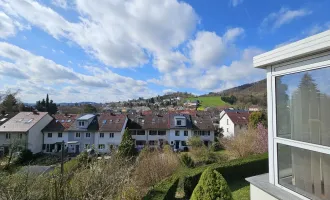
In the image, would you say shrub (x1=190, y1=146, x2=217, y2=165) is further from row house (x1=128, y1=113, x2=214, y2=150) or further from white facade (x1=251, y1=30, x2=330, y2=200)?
white facade (x1=251, y1=30, x2=330, y2=200)

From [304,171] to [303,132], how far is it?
58 centimetres

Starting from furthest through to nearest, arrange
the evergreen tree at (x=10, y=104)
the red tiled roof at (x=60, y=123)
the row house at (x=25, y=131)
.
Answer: the evergreen tree at (x=10, y=104)
the red tiled roof at (x=60, y=123)
the row house at (x=25, y=131)

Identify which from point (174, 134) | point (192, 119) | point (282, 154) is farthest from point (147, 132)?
point (282, 154)

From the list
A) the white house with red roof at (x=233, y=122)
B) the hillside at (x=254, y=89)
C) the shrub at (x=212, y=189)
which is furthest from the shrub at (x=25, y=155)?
the white house with red roof at (x=233, y=122)

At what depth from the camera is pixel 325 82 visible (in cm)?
244

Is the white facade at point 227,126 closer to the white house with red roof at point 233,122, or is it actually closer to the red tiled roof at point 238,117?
the white house with red roof at point 233,122

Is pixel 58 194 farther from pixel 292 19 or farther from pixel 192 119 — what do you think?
pixel 192 119

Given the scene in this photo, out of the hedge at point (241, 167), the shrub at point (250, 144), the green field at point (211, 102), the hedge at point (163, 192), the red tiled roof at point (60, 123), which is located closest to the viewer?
the hedge at point (163, 192)

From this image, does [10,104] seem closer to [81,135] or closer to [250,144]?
[81,135]

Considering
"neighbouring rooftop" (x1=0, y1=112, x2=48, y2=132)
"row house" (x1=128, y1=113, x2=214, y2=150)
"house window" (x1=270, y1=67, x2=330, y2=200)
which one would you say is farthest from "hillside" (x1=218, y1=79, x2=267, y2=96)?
"neighbouring rooftop" (x1=0, y1=112, x2=48, y2=132)

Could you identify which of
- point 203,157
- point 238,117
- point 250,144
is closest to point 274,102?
point 250,144

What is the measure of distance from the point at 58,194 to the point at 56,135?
26712 millimetres

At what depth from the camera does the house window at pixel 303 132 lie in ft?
8.12

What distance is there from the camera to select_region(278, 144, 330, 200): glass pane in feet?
8.21
